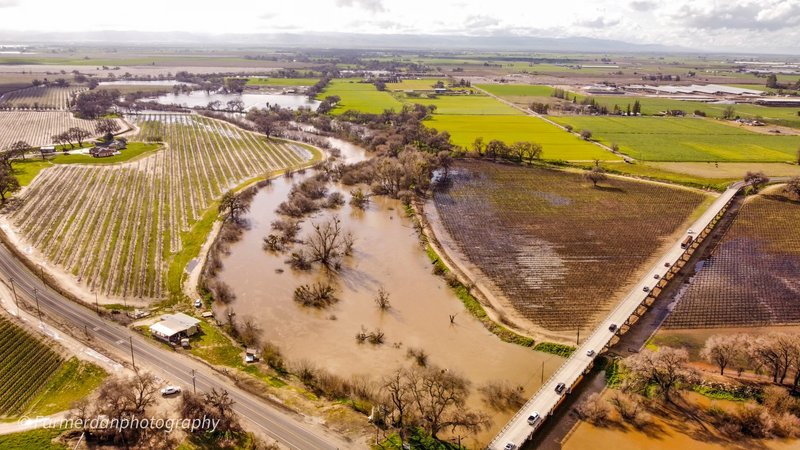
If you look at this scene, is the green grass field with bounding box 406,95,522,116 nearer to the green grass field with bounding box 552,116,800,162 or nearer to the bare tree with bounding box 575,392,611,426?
the green grass field with bounding box 552,116,800,162

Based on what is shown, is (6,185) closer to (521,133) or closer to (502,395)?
(502,395)

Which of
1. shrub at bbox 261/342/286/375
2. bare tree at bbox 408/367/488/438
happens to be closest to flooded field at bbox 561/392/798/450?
bare tree at bbox 408/367/488/438

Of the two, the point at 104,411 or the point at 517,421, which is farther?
the point at 517,421

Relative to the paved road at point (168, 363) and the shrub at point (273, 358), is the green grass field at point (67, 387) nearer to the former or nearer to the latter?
the paved road at point (168, 363)

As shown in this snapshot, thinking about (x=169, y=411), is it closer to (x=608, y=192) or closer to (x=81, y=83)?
(x=608, y=192)

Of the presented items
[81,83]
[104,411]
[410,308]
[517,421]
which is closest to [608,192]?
[410,308]

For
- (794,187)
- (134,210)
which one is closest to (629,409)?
(134,210)
